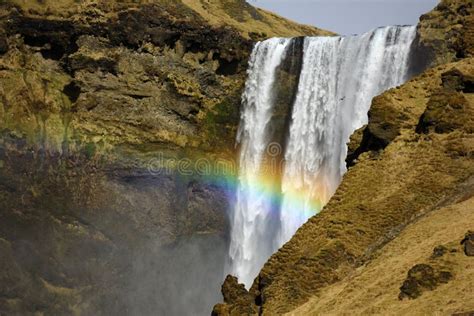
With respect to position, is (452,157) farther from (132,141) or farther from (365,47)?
(132,141)

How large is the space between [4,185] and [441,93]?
124 ft

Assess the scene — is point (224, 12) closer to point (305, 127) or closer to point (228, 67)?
point (228, 67)

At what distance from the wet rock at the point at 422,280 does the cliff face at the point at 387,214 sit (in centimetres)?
17

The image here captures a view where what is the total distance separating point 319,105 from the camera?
5072cm

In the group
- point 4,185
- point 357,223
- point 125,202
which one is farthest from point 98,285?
point 357,223

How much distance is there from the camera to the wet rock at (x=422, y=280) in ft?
47.7

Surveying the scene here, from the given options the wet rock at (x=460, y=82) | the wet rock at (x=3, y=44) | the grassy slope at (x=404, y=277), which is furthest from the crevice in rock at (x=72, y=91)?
the grassy slope at (x=404, y=277)

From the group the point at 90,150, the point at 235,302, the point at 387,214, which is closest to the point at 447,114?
the point at 387,214

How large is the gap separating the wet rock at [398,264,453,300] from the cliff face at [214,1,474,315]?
0.17 metres

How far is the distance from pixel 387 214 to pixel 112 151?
36.4 metres

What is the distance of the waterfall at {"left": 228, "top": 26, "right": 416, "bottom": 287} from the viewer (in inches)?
1820

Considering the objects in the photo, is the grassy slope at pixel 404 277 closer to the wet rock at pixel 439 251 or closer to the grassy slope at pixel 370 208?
the wet rock at pixel 439 251

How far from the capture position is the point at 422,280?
1465 cm

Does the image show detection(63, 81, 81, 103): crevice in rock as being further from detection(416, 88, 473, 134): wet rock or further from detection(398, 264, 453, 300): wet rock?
detection(398, 264, 453, 300): wet rock
